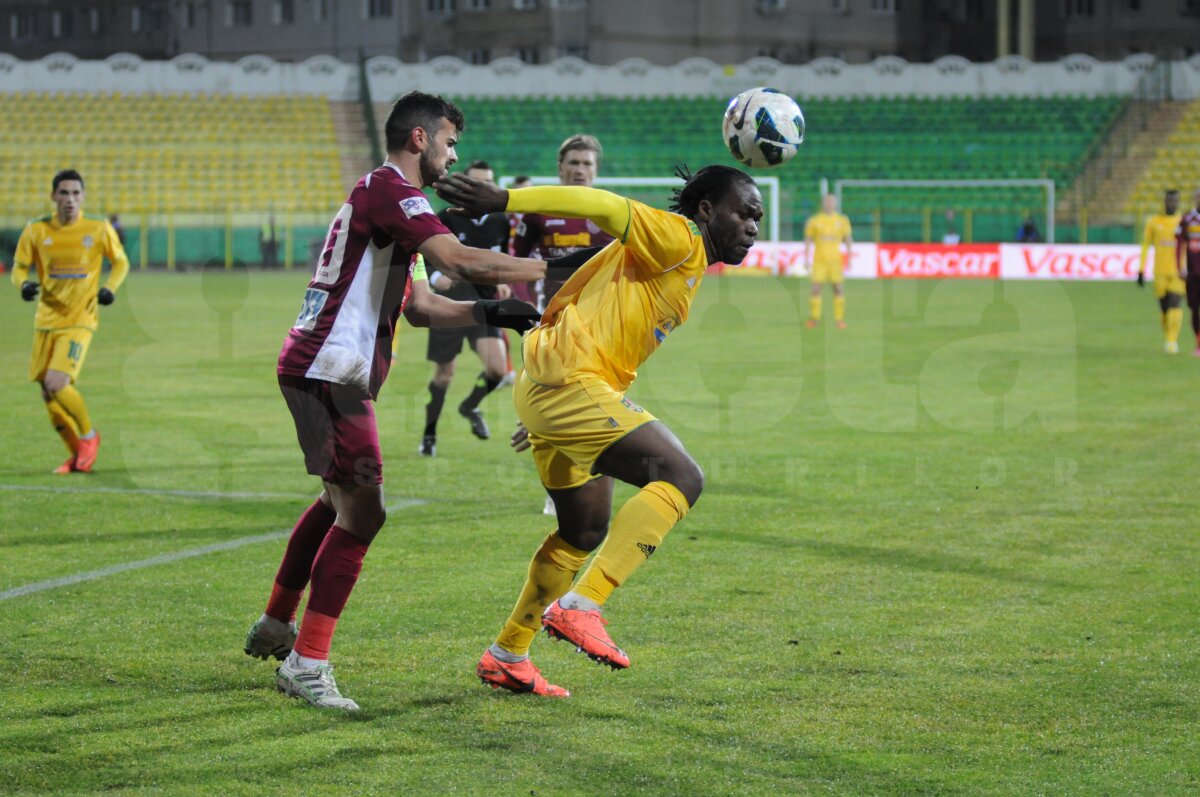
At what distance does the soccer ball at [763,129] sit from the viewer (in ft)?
19.4

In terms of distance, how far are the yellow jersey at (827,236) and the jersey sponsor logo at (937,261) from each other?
12.3 m

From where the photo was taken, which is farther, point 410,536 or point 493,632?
point 410,536

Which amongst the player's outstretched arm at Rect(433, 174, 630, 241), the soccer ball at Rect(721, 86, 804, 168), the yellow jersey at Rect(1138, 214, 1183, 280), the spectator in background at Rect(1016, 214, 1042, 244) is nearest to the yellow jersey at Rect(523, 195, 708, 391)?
the player's outstretched arm at Rect(433, 174, 630, 241)

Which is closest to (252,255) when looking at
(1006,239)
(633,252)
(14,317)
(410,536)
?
(14,317)

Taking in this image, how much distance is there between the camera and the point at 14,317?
23.9 metres

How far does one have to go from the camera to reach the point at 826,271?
24.2m

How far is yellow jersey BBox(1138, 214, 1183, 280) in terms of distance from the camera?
1972 centimetres

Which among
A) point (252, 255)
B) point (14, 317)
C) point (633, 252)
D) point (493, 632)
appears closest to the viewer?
point (633, 252)

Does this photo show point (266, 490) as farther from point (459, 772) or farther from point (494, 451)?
point (459, 772)

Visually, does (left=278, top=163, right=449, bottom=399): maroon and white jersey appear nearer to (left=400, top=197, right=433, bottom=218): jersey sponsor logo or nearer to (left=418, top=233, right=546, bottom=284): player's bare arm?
(left=400, top=197, right=433, bottom=218): jersey sponsor logo

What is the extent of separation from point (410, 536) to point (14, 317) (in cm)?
1819

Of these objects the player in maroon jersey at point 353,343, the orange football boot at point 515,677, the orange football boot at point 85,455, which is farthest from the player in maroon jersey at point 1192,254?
the player in maroon jersey at point 353,343

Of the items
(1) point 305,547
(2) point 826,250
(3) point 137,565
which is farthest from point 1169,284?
(1) point 305,547

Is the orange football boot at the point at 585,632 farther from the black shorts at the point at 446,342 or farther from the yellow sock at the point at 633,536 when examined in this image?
the black shorts at the point at 446,342
